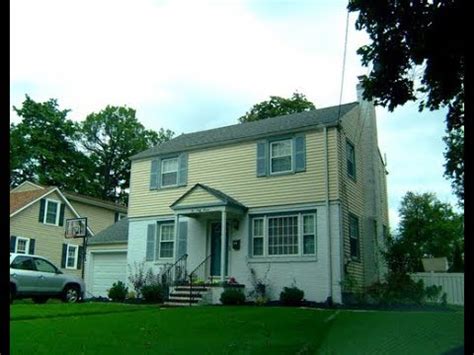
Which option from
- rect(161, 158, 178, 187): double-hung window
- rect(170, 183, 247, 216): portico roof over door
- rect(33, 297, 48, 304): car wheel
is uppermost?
rect(161, 158, 178, 187): double-hung window

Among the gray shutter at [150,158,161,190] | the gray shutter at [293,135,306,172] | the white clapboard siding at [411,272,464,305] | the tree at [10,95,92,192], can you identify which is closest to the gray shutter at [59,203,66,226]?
the tree at [10,95,92,192]

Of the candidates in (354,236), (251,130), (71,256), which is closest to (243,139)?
(251,130)

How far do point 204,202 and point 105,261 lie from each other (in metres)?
7.56

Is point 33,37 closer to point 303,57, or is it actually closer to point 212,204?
point 303,57

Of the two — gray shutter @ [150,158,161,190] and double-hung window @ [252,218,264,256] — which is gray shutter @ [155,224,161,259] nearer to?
gray shutter @ [150,158,161,190]

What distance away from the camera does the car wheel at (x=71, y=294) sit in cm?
1741

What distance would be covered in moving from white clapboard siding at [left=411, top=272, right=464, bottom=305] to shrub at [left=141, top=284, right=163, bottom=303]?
864 cm

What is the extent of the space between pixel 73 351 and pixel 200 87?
8457 millimetres

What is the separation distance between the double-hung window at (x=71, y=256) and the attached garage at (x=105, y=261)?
7294 millimetres

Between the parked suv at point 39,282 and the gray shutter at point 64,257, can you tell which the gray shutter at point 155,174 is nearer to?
the parked suv at point 39,282

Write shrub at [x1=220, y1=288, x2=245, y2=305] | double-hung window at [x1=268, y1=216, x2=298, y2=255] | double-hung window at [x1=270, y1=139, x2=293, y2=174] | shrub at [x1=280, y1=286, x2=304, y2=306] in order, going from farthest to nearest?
double-hung window at [x1=270, y1=139, x2=293, y2=174], double-hung window at [x1=268, y1=216, x2=298, y2=255], shrub at [x1=220, y1=288, x2=245, y2=305], shrub at [x1=280, y1=286, x2=304, y2=306]

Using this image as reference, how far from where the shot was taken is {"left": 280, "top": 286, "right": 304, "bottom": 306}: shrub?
1503cm

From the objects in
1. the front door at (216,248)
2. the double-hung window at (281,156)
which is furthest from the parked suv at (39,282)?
the double-hung window at (281,156)

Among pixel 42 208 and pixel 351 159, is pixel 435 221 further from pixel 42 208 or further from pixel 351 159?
pixel 42 208
